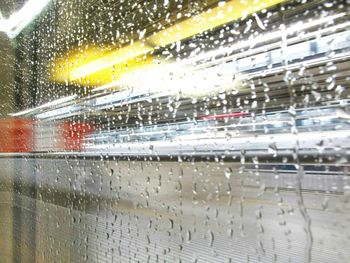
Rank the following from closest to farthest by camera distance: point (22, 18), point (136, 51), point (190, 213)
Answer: point (190, 213)
point (136, 51)
point (22, 18)

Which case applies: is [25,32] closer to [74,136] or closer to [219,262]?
[74,136]

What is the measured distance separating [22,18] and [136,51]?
1.17 m

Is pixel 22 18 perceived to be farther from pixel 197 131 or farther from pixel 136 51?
pixel 197 131

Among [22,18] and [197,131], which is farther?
[22,18]

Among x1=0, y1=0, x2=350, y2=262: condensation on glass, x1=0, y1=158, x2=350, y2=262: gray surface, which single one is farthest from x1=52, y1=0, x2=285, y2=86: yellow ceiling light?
x1=0, y1=158, x2=350, y2=262: gray surface

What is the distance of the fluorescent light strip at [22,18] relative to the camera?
1798mm

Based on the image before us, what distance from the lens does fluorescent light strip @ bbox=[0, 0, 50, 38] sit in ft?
5.90

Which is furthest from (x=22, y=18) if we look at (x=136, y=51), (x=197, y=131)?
(x=197, y=131)

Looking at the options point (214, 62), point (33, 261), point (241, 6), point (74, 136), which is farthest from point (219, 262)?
point (33, 261)

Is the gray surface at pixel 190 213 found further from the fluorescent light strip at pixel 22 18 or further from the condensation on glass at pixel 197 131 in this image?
the fluorescent light strip at pixel 22 18

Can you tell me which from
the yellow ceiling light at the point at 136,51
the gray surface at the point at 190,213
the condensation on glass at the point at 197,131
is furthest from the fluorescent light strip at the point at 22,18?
the gray surface at the point at 190,213

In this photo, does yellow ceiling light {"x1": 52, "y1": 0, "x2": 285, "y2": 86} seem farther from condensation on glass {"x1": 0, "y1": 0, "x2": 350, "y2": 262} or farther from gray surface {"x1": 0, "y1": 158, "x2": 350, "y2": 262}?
gray surface {"x1": 0, "y1": 158, "x2": 350, "y2": 262}

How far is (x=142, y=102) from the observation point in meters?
1.10

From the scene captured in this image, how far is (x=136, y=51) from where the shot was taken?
1.11 metres
